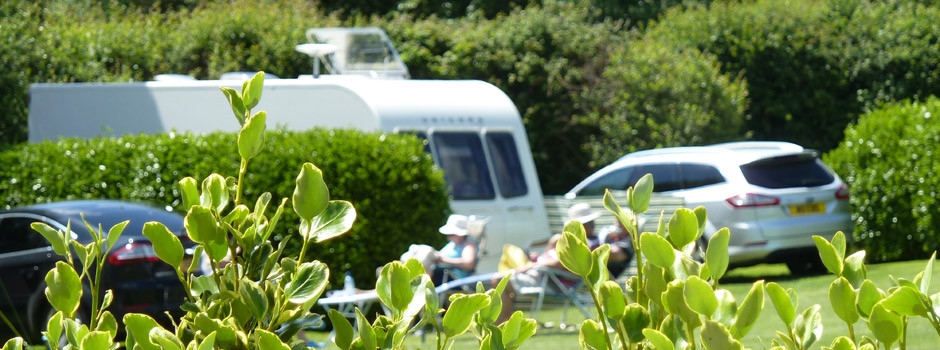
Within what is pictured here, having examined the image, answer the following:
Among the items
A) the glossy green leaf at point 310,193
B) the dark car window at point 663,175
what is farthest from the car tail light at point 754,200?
the glossy green leaf at point 310,193

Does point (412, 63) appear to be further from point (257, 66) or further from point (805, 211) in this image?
point (805, 211)

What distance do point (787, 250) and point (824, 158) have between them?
10.1ft

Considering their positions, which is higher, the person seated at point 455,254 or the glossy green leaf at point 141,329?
the glossy green leaf at point 141,329

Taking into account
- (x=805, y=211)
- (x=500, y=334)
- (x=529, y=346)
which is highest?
(x=500, y=334)

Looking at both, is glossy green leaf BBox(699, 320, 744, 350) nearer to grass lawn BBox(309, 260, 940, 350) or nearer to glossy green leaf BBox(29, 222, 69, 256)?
glossy green leaf BBox(29, 222, 69, 256)

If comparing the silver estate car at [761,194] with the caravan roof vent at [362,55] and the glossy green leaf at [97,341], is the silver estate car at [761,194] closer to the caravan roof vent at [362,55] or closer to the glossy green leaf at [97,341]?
the caravan roof vent at [362,55]

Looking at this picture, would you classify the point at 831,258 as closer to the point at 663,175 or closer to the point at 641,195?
the point at 641,195

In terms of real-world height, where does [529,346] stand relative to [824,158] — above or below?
above

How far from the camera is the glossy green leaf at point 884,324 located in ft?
3.70

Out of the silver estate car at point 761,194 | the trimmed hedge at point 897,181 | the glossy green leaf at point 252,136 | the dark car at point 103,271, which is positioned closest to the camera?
the glossy green leaf at point 252,136

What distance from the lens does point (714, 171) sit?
11773mm

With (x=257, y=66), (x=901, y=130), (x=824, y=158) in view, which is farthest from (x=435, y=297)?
(x=257, y=66)

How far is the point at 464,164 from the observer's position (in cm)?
1068

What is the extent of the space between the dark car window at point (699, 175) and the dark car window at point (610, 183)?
2.36ft
